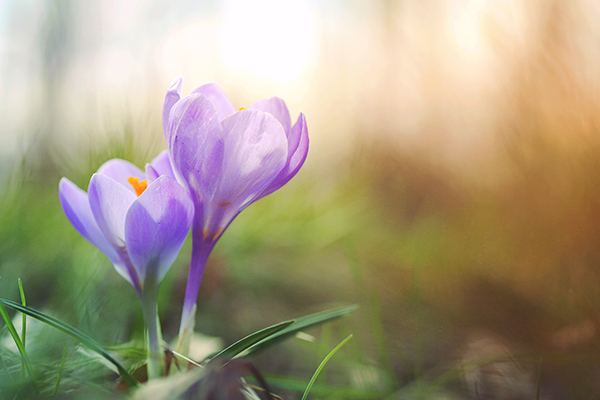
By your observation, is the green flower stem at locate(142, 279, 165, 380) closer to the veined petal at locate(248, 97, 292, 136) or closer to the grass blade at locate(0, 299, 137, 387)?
the grass blade at locate(0, 299, 137, 387)

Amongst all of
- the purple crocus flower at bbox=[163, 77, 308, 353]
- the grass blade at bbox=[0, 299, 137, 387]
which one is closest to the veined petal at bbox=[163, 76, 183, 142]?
the purple crocus flower at bbox=[163, 77, 308, 353]

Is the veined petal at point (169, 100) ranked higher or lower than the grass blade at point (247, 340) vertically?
higher

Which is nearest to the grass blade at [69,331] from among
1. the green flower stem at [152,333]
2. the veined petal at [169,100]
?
the green flower stem at [152,333]

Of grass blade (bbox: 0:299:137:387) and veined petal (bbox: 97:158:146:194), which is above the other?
veined petal (bbox: 97:158:146:194)

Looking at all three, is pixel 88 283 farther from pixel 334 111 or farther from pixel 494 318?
pixel 334 111

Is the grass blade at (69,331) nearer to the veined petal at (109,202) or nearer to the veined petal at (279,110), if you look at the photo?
the veined petal at (109,202)

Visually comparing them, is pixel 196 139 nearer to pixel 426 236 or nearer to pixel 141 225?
pixel 141 225

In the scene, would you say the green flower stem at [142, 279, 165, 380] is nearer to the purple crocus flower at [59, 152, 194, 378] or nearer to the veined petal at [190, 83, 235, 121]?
the purple crocus flower at [59, 152, 194, 378]

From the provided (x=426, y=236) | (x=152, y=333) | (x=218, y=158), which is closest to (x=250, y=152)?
(x=218, y=158)
